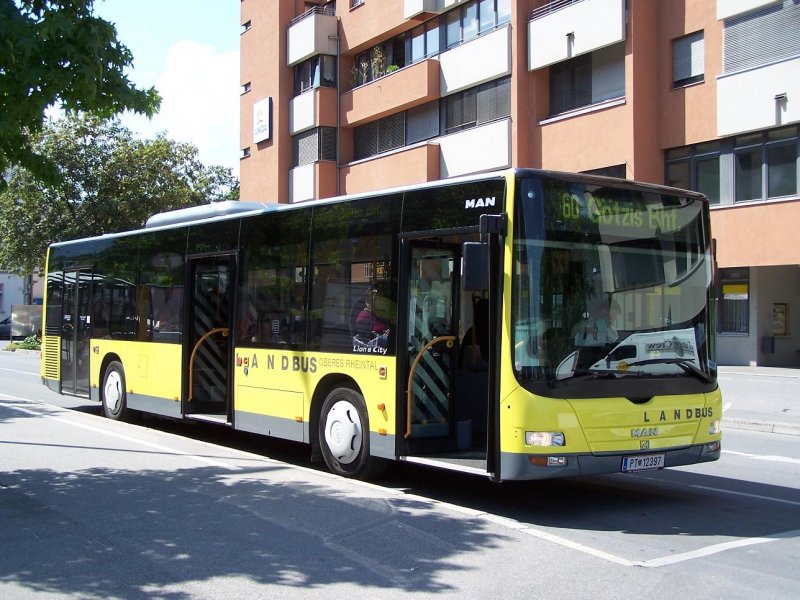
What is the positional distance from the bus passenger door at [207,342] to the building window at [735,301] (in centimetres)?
1789

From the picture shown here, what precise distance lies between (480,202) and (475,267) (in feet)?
2.51

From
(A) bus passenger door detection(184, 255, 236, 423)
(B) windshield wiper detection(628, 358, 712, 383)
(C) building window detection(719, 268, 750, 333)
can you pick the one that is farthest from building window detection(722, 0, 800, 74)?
(B) windshield wiper detection(628, 358, 712, 383)

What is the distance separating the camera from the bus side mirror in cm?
733

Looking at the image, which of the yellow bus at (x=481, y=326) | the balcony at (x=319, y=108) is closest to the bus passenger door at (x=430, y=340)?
the yellow bus at (x=481, y=326)

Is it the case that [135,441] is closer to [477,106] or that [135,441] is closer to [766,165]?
[766,165]

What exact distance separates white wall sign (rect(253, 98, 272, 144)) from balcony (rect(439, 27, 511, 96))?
10.6 metres

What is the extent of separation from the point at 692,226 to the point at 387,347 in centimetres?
318

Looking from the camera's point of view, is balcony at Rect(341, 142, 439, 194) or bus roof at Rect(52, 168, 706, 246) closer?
bus roof at Rect(52, 168, 706, 246)

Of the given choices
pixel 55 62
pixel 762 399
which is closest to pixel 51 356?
pixel 55 62

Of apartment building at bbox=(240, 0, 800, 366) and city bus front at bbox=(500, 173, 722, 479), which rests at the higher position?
apartment building at bbox=(240, 0, 800, 366)

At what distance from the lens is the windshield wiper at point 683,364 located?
25.4 ft

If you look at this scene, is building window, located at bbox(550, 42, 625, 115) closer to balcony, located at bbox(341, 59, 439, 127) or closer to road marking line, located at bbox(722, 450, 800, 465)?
balcony, located at bbox(341, 59, 439, 127)

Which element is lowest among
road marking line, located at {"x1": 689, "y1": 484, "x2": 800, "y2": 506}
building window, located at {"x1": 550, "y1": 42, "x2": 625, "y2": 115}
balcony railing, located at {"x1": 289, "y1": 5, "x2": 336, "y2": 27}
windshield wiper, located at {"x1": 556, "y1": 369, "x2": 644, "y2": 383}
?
road marking line, located at {"x1": 689, "y1": 484, "x2": 800, "y2": 506}

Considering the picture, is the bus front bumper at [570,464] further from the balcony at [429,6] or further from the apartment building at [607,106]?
the balcony at [429,6]
